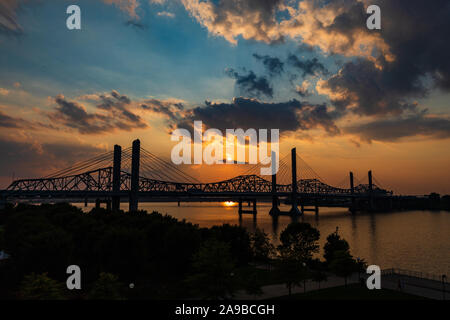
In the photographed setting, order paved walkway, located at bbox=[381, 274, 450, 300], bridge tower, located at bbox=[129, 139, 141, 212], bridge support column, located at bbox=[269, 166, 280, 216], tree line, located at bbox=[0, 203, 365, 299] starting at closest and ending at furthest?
tree line, located at bbox=[0, 203, 365, 299] → paved walkway, located at bbox=[381, 274, 450, 300] → bridge tower, located at bbox=[129, 139, 141, 212] → bridge support column, located at bbox=[269, 166, 280, 216]

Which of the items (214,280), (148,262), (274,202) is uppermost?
(274,202)

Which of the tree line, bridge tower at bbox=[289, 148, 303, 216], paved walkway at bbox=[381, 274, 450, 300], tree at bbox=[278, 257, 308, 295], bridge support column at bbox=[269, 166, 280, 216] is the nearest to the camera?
the tree line

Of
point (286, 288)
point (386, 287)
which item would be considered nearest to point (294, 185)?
point (386, 287)

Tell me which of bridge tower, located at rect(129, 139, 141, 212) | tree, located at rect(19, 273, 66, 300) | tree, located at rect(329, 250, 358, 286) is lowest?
tree, located at rect(329, 250, 358, 286)

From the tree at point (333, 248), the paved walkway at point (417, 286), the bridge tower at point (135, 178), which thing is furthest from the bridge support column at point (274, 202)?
the paved walkway at point (417, 286)

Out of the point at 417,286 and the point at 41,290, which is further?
the point at 417,286

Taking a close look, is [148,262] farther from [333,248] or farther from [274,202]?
[274,202]

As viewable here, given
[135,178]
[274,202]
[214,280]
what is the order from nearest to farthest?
[214,280] → [135,178] → [274,202]

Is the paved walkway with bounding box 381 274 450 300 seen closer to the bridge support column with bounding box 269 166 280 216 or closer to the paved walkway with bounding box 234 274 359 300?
the paved walkway with bounding box 234 274 359 300

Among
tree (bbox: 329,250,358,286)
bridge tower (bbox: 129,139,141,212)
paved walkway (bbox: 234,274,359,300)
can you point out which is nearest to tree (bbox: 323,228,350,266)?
paved walkway (bbox: 234,274,359,300)

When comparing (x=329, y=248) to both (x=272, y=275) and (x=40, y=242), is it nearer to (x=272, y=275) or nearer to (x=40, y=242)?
(x=272, y=275)

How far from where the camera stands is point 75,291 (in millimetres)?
27812

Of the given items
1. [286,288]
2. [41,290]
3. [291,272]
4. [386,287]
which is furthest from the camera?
[286,288]
